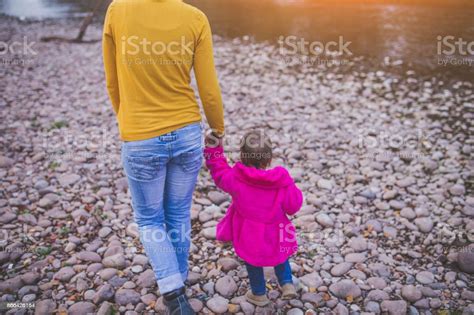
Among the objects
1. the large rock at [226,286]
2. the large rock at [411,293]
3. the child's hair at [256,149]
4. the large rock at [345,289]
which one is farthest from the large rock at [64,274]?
the large rock at [411,293]

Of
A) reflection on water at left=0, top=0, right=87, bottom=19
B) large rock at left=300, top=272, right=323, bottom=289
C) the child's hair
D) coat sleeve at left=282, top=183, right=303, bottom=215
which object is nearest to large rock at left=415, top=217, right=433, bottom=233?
large rock at left=300, top=272, right=323, bottom=289

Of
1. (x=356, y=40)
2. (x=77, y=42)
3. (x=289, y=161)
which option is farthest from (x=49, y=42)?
(x=289, y=161)

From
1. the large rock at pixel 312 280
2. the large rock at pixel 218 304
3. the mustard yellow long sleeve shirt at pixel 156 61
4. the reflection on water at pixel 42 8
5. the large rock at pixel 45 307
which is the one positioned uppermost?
the mustard yellow long sleeve shirt at pixel 156 61

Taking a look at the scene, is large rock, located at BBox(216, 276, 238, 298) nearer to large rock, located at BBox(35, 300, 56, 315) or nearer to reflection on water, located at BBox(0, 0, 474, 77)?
large rock, located at BBox(35, 300, 56, 315)

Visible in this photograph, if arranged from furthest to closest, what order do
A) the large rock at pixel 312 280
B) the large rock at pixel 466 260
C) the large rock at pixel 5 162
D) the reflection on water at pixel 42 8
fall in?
the reflection on water at pixel 42 8
the large rock at pixel 5 162
the large rock at pixel 466 260
the large rock at pixel 312 280

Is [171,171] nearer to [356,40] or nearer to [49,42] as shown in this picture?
[356,40]

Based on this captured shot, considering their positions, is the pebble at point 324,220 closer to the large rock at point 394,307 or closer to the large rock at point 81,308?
the large rock at point 394,307

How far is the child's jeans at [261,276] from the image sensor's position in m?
3.50

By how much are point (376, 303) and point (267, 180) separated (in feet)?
5.45

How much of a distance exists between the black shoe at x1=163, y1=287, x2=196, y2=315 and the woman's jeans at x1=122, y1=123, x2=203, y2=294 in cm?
4

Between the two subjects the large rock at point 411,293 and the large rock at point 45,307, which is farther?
the large rock at point 411,293

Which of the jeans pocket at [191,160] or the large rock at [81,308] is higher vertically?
the jeans pocket at [191,160]

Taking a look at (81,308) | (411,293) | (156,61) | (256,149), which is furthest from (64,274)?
(411,293)

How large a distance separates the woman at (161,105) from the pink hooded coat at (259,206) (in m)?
0.24
